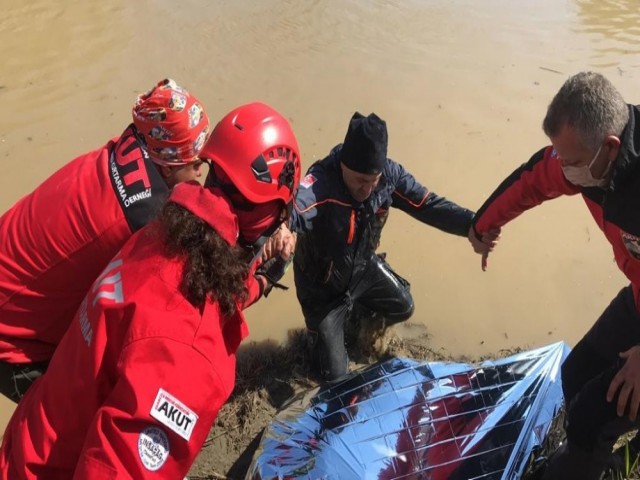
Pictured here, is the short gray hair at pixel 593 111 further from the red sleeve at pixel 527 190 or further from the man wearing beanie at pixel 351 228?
the man wearing beanie at pixel 351 228

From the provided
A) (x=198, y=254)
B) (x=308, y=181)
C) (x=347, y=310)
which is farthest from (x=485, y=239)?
(x=198, y=254)

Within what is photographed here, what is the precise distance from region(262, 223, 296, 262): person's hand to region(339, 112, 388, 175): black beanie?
24.0 inches

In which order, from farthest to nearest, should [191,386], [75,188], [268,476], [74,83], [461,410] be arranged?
[74,83] → [461,410] → [268,476] → [75,188] → [191,386]

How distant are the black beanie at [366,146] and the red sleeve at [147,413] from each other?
139cm

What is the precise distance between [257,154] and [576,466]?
1706mm

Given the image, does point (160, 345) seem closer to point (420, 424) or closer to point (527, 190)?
point (420, 424)

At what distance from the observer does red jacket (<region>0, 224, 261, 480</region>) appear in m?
1.43

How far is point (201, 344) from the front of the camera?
153 cm

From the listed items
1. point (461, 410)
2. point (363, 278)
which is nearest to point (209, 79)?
point (363, 278)

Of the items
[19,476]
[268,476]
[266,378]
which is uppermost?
[19,476]

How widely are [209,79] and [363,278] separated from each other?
3.21m

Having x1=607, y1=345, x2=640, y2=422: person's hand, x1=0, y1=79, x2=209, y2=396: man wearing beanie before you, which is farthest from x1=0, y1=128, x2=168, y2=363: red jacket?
x1=607, y1=345, x2=640, y2=422: person's hand

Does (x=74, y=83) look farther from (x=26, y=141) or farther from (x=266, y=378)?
(x=266, y=378)

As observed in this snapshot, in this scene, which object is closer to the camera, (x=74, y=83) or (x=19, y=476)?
(x=19, y=476)
